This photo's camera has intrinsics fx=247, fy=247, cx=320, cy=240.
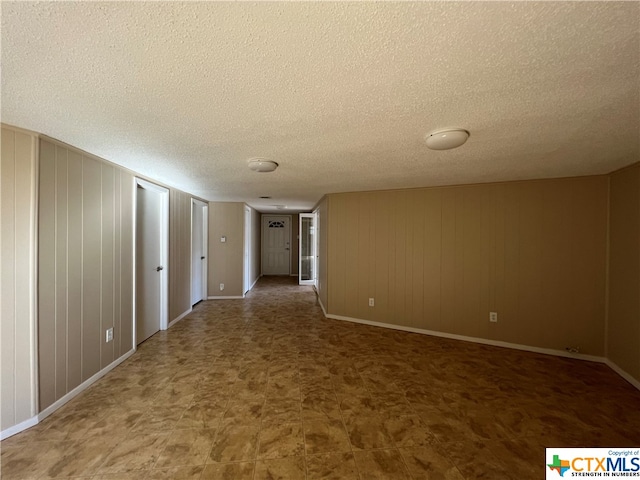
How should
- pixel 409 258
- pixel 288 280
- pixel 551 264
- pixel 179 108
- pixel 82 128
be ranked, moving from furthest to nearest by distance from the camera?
1. pixel 288 280
2. pixel 409 258
3. pixel 551 264
4. pixel 82 128
5. pixel 179 108

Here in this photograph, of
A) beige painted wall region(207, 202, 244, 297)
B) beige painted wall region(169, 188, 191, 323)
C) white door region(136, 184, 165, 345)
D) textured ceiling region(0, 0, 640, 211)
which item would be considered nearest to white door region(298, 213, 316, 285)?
beige painted wall region(207, 202, 244, 297)

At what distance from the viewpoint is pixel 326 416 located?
194 cm

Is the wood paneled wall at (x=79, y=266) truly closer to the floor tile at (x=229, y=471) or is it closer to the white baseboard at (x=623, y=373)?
the floor tile at (x=229, y=471)

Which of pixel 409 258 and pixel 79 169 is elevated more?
pixel 79 169

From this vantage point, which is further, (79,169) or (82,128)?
(79,169)

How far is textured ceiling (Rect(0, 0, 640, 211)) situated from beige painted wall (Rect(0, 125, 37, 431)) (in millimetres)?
255

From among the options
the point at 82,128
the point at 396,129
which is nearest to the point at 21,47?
the point at 82,128

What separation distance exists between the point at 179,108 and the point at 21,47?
59 cm

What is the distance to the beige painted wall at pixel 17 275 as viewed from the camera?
65.9 inches

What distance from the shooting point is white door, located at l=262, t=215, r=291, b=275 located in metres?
8.61

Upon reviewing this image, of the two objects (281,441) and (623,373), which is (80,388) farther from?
(623,373)

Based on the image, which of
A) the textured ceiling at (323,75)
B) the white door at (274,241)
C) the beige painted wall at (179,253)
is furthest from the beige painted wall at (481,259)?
the white door at (274,241)

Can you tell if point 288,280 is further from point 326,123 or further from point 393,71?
point 393,71

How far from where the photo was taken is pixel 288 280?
7836mm
